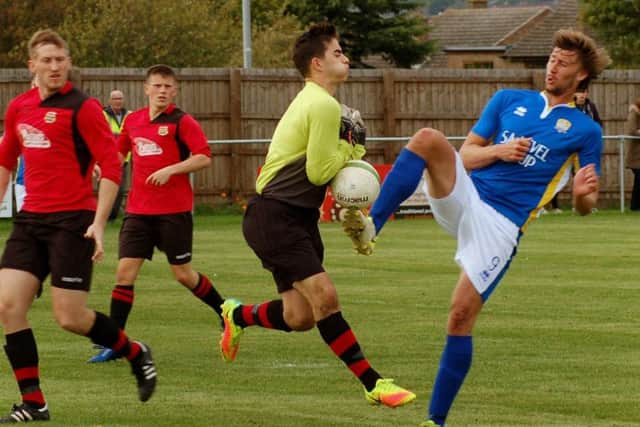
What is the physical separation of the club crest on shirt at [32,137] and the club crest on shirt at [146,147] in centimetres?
335

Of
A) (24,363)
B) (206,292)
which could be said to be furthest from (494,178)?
(206,292)

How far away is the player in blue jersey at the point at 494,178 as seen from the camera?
8.22 m

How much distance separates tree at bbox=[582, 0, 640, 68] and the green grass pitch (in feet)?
111

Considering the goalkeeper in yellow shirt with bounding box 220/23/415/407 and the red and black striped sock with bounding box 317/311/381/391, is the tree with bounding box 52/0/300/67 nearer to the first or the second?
the goalkeeper in yellow shirt with bounding box 220/23/415/407

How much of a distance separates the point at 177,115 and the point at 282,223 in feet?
10.3

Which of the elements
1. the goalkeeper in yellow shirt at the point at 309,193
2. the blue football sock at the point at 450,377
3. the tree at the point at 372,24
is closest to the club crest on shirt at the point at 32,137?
the goalkeeper in yellow shirt at the point at 309,193

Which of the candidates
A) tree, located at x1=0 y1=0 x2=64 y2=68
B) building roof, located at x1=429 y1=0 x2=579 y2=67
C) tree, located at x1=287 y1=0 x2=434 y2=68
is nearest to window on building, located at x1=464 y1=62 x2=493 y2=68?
building roof, located at x1=429 y1=0 x2=579 y2=67

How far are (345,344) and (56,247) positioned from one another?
1704 mm

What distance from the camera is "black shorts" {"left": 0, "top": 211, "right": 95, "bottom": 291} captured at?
8.89 m

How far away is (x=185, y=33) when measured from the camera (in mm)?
42000

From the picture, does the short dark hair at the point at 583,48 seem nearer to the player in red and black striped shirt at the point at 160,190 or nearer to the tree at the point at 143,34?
the player in red and black striped shirt at the point at 160,190

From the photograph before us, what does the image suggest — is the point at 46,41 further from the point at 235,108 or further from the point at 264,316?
the point at 235,108

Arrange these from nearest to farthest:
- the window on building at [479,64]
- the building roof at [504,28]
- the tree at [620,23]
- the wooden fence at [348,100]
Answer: the wooden fence at [348,100] < the tree at [620,23] < the building roof at [504,28] < the window on building at [479,64]

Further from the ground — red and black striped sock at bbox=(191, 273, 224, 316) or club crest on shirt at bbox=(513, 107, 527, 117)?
club crest on shirt at bbox=(513, 107, 527, 117)
